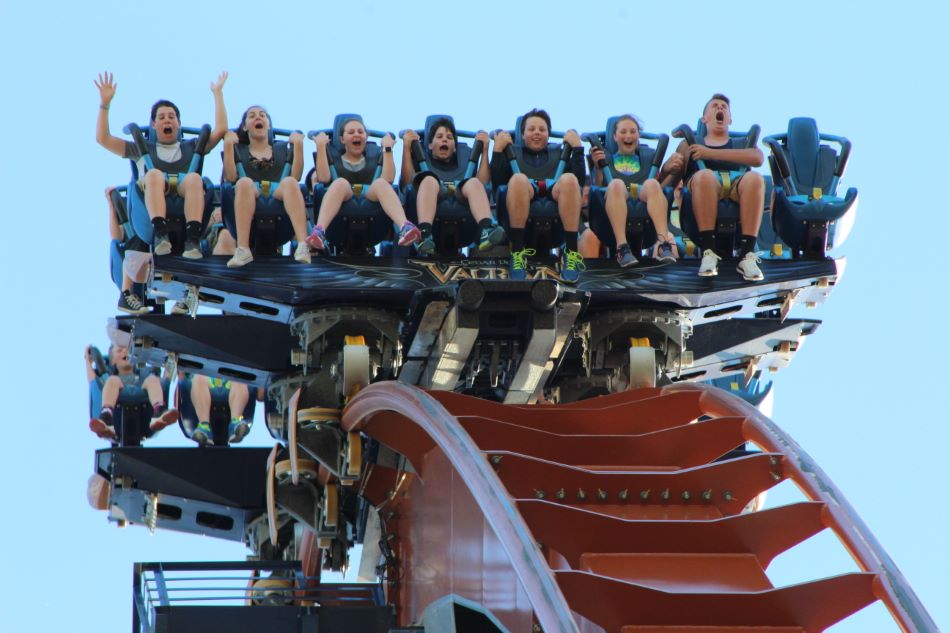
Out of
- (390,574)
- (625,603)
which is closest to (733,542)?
(625,603)

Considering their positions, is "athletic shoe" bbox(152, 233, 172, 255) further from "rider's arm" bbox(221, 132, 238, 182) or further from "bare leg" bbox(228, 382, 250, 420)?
"bare leg" bbox(228, 382, 250, 420)

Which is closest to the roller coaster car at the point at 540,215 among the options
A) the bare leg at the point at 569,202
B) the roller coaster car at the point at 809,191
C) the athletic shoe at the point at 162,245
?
the bare leg at the point at 569,202

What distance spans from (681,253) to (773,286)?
218 centimetres

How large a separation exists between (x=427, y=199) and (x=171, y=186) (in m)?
2.59

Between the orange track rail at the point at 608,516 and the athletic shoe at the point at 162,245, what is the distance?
10.1ft

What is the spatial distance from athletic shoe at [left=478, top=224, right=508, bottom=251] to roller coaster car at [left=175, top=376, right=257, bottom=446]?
6434mm

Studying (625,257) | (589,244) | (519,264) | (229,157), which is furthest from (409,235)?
(589,244)

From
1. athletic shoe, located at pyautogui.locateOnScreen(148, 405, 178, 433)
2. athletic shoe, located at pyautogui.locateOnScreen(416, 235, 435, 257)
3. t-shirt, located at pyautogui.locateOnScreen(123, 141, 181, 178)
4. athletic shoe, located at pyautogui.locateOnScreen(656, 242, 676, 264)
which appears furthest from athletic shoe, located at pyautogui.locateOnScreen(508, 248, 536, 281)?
athletic shoe, located at pyautogui.locateOnScreen(148, 405, 178, 433)

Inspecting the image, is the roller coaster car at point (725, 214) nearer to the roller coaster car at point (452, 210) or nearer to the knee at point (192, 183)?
the roller coaster car at point (452, 210)

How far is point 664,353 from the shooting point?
21062mm

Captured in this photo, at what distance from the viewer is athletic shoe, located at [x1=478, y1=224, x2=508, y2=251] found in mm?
20531

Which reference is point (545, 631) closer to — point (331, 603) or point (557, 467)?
point (557, 467)

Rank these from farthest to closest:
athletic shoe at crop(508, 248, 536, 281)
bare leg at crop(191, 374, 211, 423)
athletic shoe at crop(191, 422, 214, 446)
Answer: bare leg at crop(191, 374, 211, 423) → athletic shoe at crop(191, 422, 214, 446) → athletic shoe at crop(508, 248, 536, 281)

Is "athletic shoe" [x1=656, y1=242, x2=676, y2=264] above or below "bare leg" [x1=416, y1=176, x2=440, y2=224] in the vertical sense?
below
